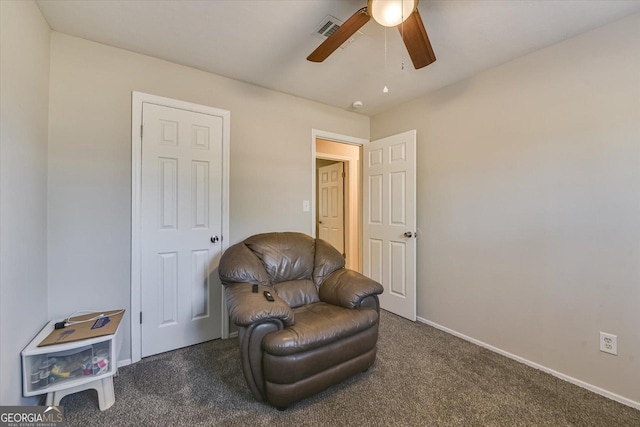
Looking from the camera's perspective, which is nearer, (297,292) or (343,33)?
(343,33)

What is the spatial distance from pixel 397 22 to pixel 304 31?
2.31 ft

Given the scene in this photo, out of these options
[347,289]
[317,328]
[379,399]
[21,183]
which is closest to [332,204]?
[347,289]

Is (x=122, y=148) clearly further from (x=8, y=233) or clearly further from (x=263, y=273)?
(x=263, y=273)

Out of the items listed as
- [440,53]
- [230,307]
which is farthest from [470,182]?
[230,307]

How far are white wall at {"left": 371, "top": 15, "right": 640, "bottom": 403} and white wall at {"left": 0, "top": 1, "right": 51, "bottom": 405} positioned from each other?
3090 millimetres

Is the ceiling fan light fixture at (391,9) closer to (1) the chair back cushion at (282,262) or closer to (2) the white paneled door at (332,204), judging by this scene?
(1) the chair back cushion at (282,262)

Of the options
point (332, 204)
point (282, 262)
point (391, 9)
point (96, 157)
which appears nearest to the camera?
point (391, 9)

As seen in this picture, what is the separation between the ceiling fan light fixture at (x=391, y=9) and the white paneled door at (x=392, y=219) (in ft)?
4.92

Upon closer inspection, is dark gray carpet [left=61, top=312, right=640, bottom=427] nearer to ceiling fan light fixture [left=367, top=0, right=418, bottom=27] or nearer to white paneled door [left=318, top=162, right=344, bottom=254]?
ceiling fan light fixture [left=367, top=0, right=418, bottom=27]

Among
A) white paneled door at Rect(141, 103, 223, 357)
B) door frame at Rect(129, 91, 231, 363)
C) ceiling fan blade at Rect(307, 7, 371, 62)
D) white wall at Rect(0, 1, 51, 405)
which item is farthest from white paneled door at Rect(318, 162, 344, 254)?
white wall at Rect(0, 1, 51, 405)

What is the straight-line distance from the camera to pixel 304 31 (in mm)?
1812

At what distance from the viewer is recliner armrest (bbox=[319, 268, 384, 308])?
1885 mm

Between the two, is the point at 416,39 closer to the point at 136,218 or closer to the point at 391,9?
the point at 391,9

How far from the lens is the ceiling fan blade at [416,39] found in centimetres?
135
